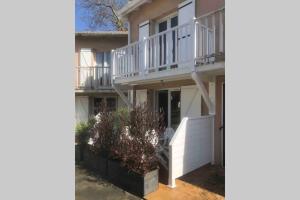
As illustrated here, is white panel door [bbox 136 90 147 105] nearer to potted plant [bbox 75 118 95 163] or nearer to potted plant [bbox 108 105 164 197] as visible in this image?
potted plant [bbox 75 118 95 163]

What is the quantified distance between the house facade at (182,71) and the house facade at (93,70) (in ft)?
9.62

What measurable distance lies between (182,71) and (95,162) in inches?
137

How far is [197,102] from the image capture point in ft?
26.5

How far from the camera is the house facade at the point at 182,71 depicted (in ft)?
20.5

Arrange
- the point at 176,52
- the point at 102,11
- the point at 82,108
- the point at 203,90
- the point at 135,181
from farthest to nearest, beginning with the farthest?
→ the point at 102,11 → the point at 82,108 → the point at 176,52 → the point at 203,90 → the point at 135,181

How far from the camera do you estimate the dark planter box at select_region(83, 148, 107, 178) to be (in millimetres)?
6910

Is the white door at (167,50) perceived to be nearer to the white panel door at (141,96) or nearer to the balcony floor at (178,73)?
the balcony floor at (178,73)

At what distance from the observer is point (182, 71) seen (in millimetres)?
7055

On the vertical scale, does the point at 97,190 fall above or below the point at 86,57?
below

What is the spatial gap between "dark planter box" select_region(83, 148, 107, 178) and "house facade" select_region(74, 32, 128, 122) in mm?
5412

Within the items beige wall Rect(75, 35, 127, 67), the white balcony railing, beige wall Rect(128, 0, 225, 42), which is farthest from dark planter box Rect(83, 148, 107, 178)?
beige wall Rect(75, 35, 127, 67)

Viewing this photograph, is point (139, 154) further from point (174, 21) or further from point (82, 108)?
point (82, 108)

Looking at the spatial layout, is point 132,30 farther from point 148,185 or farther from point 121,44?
point 148,185

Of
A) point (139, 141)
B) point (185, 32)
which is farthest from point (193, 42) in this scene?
point (139, 141)
